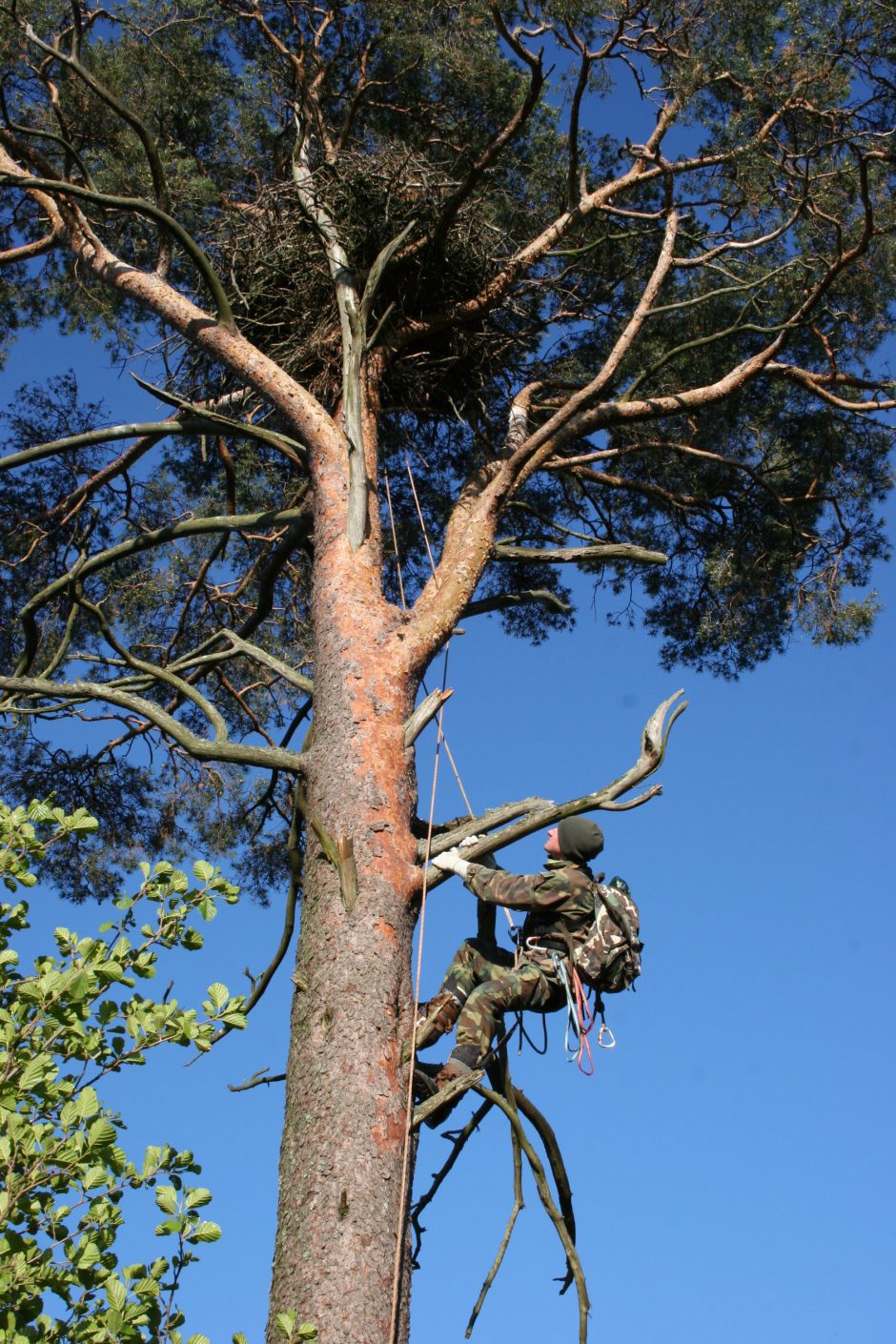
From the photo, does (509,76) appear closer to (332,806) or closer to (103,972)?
(332,806)

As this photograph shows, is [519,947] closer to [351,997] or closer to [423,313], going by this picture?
[351,997]

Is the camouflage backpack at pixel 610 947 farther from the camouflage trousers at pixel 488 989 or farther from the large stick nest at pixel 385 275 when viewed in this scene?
the large stick nest at pixel 385 275

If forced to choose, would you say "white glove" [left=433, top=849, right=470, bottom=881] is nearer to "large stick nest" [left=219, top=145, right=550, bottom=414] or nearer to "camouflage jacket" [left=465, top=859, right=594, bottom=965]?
"camouflage jacket" [left=465, top=859, right=594, bottom=965]

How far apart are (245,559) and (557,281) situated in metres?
2.54

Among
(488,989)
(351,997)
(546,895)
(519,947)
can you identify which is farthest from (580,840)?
(351,997)

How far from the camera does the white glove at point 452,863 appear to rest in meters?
4.79

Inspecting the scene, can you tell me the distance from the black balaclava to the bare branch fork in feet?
1.00

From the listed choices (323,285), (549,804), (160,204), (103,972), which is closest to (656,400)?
(323,285)

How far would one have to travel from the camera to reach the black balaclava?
5082 millimetres

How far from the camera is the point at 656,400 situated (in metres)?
6.96

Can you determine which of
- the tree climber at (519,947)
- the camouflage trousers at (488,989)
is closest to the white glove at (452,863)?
the tree climber at (519,947)

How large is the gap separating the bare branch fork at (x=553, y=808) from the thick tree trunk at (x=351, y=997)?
0.19m

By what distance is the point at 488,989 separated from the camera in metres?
4.77

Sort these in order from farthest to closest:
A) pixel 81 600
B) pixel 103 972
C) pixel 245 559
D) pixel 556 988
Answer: pixel 245 559 < pixel 81 600 < pixel 556 988 < pixel 103 972
